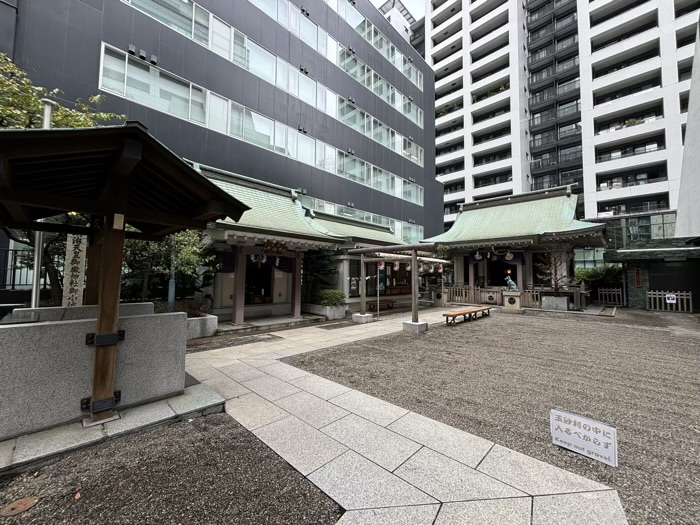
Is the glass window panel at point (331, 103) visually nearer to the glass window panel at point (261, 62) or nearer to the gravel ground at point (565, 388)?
the glass window panel at point (261, 62)

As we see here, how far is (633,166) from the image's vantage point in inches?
1102

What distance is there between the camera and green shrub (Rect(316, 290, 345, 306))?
42.5ft

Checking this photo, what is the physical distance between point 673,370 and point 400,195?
1942 cm

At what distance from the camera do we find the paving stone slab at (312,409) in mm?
3934

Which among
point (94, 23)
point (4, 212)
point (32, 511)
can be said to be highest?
point (94, 23)

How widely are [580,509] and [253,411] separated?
3694 mm

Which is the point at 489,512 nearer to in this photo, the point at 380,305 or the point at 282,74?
the point at 380,305

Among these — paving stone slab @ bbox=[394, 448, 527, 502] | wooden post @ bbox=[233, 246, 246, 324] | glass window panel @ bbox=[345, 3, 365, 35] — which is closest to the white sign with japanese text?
paving stone slab @ bbox=[394, 448, 527, 502]

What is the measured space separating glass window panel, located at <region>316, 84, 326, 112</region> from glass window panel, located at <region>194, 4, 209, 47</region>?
6.43 metres

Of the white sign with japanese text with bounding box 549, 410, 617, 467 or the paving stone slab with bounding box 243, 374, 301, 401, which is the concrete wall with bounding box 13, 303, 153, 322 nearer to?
the paving stone slab with bounding box 243, 374, 301, 401

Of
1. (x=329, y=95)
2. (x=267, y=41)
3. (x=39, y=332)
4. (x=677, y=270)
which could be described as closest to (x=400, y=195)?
(x=329, y=95)

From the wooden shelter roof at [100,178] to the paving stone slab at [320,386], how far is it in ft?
10.2

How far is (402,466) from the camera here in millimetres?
2961

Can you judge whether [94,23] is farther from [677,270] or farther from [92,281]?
[677,270]
